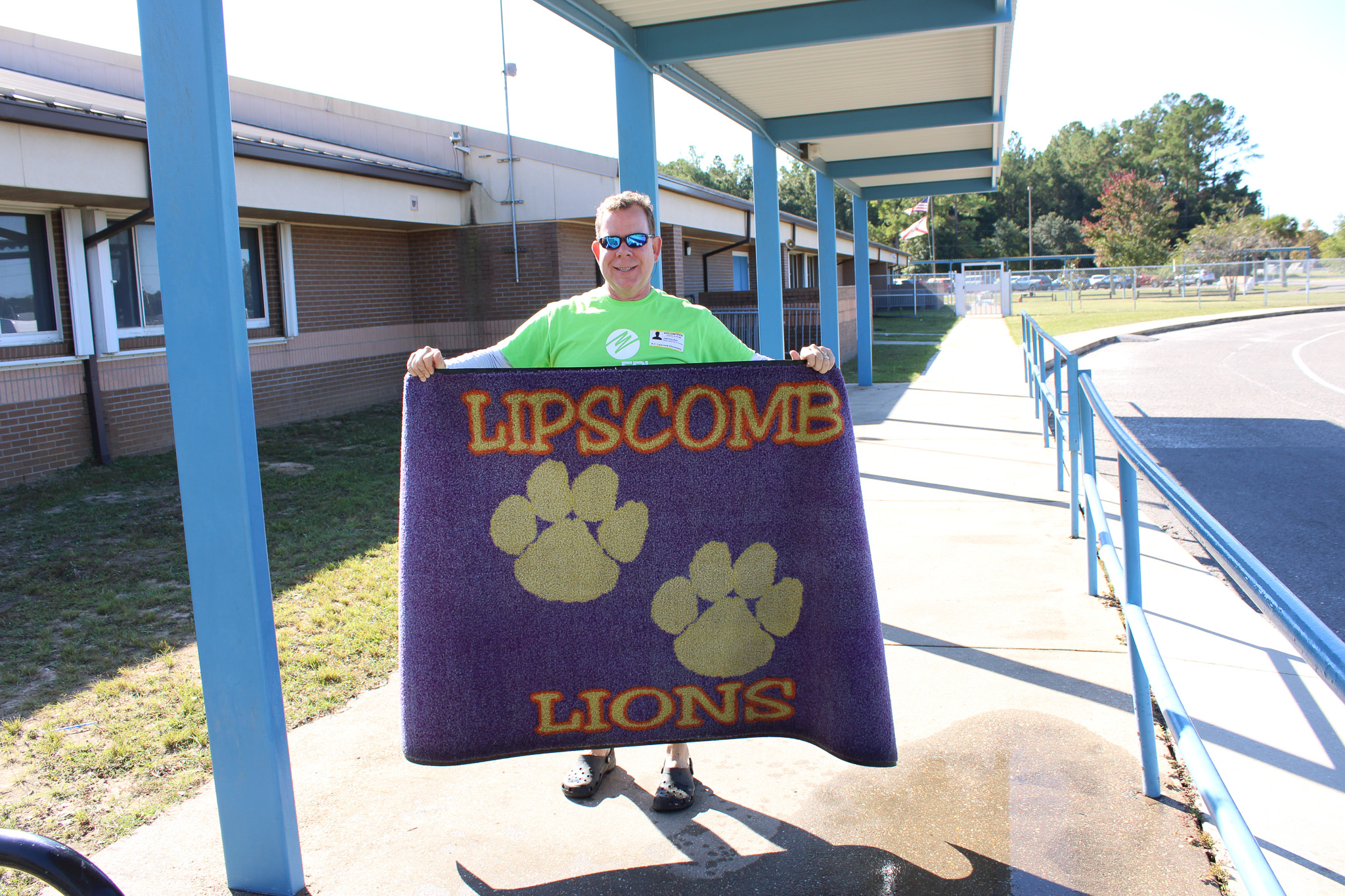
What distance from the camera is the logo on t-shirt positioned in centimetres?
288

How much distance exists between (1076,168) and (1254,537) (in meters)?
94.8

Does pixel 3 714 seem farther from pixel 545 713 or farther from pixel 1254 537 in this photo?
pixel 1254 537

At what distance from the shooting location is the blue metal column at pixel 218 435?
7.73 ft

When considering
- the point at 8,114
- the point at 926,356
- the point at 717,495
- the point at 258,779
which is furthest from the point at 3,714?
the point at 926,356

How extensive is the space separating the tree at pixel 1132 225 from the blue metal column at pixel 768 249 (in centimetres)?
5384

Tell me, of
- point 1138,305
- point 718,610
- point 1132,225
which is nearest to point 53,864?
point 718,610

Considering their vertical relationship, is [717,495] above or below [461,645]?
above

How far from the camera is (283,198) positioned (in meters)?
10.8

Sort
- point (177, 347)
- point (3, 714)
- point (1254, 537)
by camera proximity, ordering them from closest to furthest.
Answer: point (177, 347)
point (3, 714)
point (1254, 537)

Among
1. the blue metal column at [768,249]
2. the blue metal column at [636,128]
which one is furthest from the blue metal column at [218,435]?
the blue metal column at [768,249]

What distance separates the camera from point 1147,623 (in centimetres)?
303

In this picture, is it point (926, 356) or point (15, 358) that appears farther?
point (926, 356)

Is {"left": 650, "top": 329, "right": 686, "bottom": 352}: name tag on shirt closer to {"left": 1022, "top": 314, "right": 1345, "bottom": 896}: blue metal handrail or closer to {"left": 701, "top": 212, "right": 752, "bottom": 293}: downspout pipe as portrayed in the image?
{"left": 1022, "top": 314, "right": 1345, "bottom": 896}: blue metal handrail

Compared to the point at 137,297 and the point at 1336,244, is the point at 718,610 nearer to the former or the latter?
the point at 137,297
